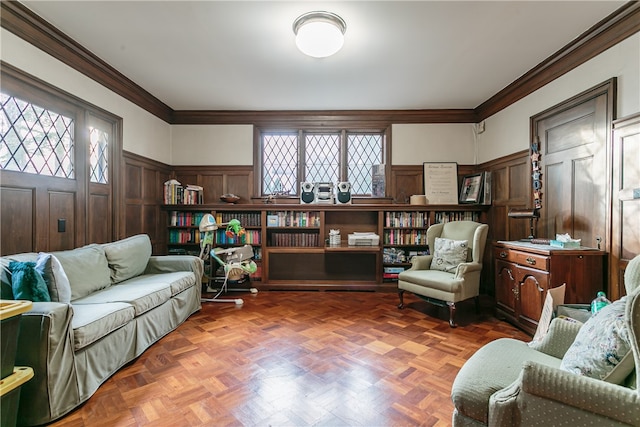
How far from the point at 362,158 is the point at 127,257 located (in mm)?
3246

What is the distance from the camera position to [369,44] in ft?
8.07

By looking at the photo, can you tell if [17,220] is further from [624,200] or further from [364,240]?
[624,200]

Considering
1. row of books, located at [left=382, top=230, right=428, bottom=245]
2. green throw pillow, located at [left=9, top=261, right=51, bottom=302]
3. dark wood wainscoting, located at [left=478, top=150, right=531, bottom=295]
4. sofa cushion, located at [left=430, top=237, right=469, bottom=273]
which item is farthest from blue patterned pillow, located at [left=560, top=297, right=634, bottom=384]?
row of books, located at [left=382, top=230, right=428, bottom=245]

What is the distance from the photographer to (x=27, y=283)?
5.47ft

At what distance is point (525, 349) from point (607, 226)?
5.05 ft

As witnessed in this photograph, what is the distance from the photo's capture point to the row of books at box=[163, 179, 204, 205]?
3998 millimetres

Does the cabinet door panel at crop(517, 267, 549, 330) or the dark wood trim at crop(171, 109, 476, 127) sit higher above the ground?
the dark wood trim at crop(171, 109, 476, 127)

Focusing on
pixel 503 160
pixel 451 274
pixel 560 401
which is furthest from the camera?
pixel 503 160

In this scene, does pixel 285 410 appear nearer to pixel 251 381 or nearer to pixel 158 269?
pixel 251 381

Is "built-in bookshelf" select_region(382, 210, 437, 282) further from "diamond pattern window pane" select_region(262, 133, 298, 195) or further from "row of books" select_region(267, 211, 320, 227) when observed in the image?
"diamond pattern window pane" select_region(262, 133, 298, 195)

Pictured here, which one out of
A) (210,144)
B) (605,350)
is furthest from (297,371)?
(210,144)

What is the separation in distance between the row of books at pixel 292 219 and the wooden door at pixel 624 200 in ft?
9.79

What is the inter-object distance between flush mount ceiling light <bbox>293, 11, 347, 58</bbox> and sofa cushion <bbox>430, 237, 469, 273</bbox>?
7.75 ft

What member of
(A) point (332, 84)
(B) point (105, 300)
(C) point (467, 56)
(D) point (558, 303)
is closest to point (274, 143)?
(A) point (332, 84)
